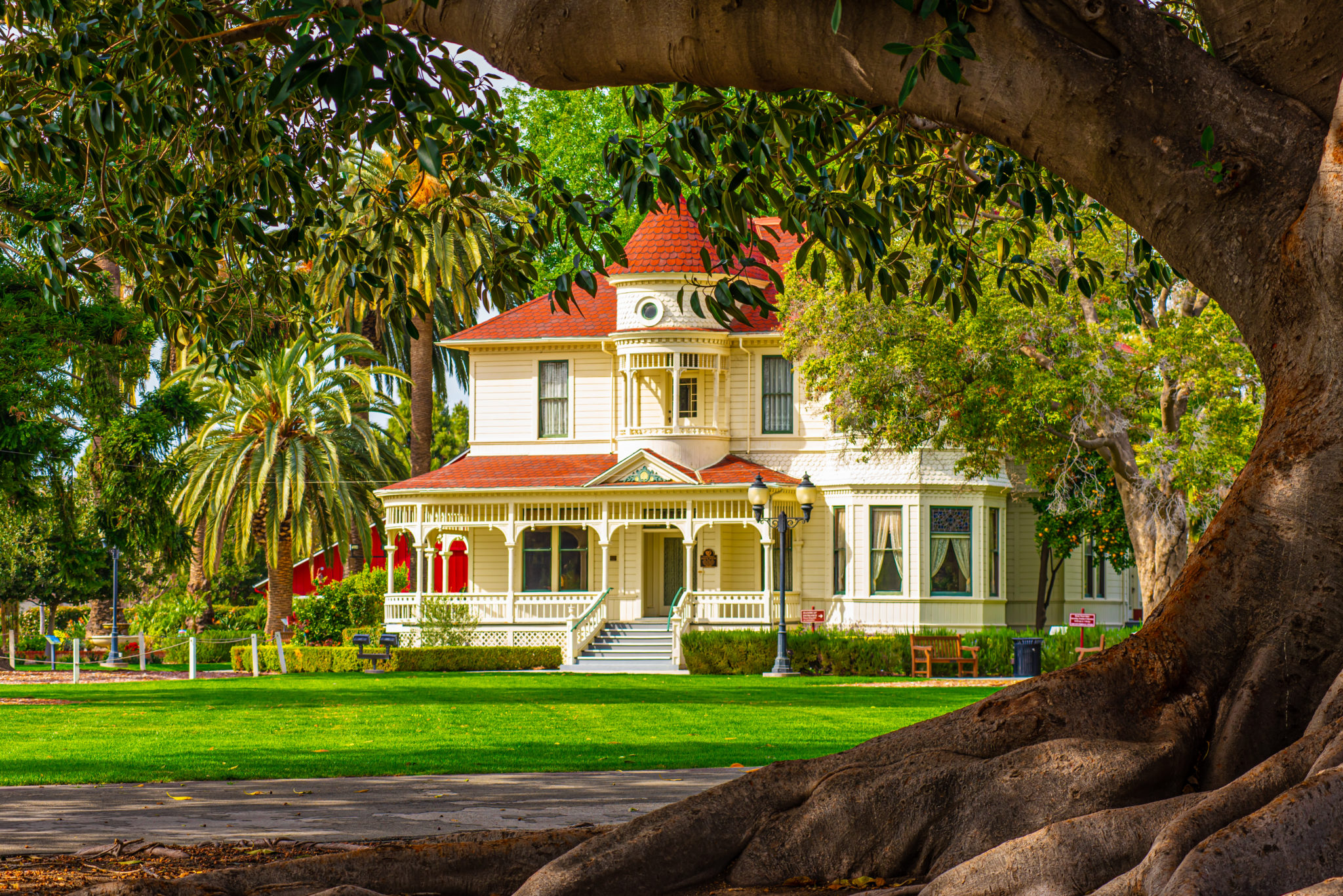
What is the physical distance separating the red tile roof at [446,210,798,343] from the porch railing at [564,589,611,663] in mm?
7231

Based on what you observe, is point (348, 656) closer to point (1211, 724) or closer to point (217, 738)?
point (217, 738)

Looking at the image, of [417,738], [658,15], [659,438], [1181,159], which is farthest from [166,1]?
[659,438]

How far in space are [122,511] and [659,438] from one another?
43.0 ft

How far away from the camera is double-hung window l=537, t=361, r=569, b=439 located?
37.2 meters

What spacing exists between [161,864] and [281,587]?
3334cm

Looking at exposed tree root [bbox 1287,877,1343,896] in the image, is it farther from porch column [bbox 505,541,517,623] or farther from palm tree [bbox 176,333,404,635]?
palm tree [bbox 176,333,404,635]

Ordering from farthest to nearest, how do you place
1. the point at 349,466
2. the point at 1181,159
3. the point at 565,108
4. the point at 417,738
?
the point at 565,108 < the point at 349,466 < the point at 417,738 < the point at 1181,159

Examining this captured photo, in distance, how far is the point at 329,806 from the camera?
8.75 meters

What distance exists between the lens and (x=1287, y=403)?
16.3 feet

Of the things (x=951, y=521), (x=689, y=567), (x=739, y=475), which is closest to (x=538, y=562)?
(x=689, y=567)

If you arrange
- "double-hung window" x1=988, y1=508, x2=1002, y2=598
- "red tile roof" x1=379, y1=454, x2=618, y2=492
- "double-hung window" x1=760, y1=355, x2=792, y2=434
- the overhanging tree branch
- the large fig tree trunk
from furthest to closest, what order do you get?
"double-hung window" x1=760, y1=355, x2=792, y2=434 < "red tile roof" x1=379, y1=454, x2=618, y2=492 < "double-hung window" x1=988, y1=508, x2=1002, y2=598 < the large fig tree trunk < the overhanging tree branch

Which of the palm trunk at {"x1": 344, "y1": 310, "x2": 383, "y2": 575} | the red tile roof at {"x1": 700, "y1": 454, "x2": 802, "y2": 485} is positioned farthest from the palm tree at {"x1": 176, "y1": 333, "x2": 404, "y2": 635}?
the red tile roof at {"x1": 700, "y1": 454, "x2": 802, "y2": 485}

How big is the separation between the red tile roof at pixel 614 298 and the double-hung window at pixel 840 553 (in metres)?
5.28

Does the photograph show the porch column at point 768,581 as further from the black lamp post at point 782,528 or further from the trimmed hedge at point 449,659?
the trimmed hedge at point 449,659
